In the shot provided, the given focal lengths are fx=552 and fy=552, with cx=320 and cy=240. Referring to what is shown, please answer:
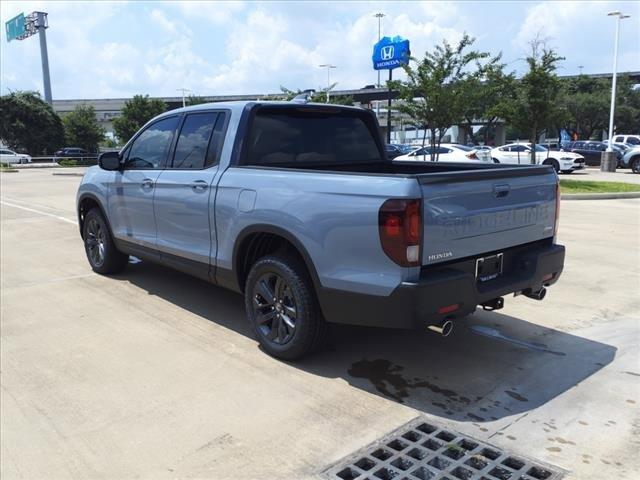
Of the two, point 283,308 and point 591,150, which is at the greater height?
point 591,150

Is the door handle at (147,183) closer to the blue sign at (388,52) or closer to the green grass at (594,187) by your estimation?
the green grass at (594,187)

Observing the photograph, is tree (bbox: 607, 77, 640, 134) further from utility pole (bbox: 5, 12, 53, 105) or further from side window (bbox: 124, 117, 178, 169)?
utility pole (bbox: 5, 12, 53, 105)

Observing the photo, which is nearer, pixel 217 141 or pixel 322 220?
pixel 322 220

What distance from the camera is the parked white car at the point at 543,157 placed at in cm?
2622

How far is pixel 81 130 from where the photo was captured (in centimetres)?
5841

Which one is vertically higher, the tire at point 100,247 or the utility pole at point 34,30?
the utility pole at point 34,30

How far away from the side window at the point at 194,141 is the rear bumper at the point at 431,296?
1.95 m

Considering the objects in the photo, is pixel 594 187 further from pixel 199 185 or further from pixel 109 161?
pixel 199 185

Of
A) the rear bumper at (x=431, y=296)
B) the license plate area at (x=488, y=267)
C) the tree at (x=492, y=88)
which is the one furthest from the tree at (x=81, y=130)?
the license plate area at (x=488, y=267)

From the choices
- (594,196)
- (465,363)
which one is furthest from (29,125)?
(465,363)

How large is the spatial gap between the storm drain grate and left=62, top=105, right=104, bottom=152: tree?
204 ft

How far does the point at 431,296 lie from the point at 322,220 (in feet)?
2.82

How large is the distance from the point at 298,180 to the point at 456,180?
3.51 feet

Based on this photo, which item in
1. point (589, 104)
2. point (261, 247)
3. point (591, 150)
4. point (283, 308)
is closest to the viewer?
point (283, 308)
